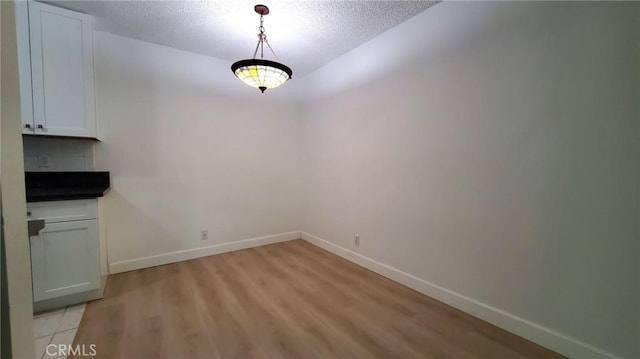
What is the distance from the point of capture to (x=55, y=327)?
6.16 feet

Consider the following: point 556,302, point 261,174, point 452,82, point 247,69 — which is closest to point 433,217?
point 556,302

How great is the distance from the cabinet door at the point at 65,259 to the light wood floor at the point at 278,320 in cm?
25

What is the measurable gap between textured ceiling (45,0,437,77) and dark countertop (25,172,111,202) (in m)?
1.50

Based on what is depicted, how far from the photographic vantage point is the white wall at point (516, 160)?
4.70 feet

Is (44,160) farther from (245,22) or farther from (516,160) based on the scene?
(516,160)

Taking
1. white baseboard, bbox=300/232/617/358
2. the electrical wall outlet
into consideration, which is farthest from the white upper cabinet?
white baseboard, bbox=300/232/617/358

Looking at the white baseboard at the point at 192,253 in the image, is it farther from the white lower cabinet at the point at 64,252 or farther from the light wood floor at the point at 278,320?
the white lower cabinet at the point at 64,252

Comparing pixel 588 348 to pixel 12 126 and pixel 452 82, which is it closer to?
pixel 452 82

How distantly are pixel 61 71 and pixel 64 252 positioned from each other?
5.07 ft

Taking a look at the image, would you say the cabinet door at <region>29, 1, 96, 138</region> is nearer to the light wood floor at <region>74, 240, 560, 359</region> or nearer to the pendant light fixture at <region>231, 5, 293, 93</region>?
the pendant light fixture at <region>231, 5, 293, 93</region>

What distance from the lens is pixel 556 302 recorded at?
164 cm

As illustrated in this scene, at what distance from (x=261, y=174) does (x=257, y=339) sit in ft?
7.69

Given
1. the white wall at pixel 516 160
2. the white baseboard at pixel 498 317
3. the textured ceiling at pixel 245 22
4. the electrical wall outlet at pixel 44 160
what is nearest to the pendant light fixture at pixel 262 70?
the textured ceiling at pixel 245 22

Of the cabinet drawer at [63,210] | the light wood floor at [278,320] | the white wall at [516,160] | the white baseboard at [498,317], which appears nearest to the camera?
the white wall at [516,160]
